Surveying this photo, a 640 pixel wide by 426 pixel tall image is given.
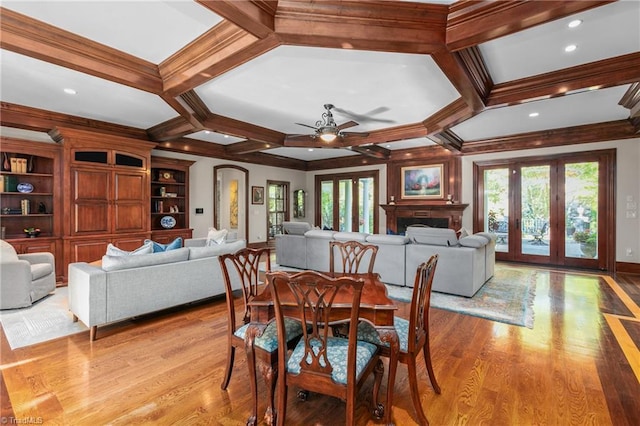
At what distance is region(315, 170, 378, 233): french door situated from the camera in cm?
895

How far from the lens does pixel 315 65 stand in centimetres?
319

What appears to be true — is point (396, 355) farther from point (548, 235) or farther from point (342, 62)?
point (548, 235)

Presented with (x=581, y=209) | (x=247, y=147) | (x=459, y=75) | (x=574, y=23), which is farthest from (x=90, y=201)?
(x=581, y=209)

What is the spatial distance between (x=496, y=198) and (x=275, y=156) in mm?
5959

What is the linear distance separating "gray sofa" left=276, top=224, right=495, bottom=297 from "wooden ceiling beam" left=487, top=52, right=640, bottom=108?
6.36 feet

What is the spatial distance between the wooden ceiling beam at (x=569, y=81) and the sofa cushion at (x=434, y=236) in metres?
1.84

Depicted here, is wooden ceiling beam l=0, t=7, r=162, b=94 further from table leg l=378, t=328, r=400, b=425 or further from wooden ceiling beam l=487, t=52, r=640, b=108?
wooden ceiling beam l=487, t=52, r=640, b=108

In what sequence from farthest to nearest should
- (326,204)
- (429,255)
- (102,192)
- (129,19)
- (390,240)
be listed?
(326,204), (102,192), (390,240), (429,255), (129,19)

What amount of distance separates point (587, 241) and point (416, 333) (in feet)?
20.5

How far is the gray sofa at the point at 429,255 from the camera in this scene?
13.8 feet

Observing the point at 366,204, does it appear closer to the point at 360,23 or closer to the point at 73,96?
the point at 360,23

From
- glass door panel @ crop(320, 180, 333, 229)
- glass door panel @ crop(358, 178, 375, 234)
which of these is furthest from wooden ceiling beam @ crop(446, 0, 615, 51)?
glass door panel @ crop(320, 180, 333, 229)

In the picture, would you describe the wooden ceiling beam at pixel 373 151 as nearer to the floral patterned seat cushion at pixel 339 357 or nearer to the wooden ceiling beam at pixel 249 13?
the wooden ceiling beam at pixel 249 13

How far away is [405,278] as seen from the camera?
4730 mm
